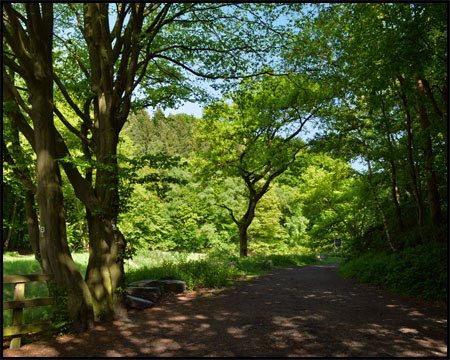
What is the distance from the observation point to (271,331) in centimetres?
569

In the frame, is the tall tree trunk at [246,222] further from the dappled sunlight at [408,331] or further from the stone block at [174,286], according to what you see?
the dappled sunlight at [408,331]

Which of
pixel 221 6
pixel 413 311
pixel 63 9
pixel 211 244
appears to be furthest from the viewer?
pixel 211 244

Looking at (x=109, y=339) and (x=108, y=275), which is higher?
(x=108, y=275)

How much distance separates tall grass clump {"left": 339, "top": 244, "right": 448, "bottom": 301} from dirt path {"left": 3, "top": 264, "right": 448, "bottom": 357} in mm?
518

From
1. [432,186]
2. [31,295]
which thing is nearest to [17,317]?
[31,295]

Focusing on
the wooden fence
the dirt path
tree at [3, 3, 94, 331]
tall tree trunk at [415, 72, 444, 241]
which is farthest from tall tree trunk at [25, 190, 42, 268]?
tall tree trunk at [415, 72, 444, 241]

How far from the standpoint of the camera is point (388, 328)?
18.8 feet

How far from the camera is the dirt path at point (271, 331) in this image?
481 centimetres

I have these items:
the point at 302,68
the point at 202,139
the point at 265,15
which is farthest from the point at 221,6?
the point at 202,139

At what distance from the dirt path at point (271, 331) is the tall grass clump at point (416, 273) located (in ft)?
1.70

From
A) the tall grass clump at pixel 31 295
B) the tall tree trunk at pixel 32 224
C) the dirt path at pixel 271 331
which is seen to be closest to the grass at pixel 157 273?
the tall grass clump at pixel 31 295

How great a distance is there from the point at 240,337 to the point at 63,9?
978cm

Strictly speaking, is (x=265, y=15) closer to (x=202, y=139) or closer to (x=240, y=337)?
(x=240, y=337)

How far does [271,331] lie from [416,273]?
18.0 ft
